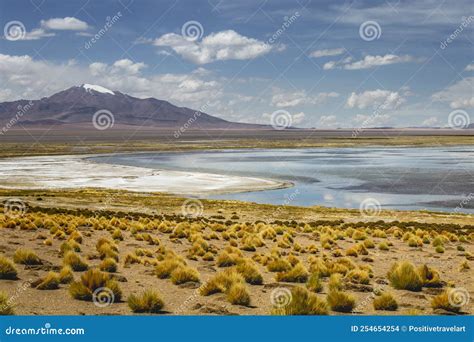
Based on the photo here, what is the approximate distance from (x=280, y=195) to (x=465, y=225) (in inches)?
707

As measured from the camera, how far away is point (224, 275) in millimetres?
11703

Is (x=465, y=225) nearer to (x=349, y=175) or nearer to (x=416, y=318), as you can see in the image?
(x=416, y=318)

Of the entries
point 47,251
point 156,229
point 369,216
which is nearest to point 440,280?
point 47,251

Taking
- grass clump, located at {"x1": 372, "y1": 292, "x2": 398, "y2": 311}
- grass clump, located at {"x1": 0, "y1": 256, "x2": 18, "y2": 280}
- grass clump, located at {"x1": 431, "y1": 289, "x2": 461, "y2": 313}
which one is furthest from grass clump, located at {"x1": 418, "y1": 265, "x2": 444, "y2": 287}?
grass clump, located at {"x1": 0, "y1": 256, "x2": 18, "y2": 280}

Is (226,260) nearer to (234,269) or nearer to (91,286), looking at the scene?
(234,269)

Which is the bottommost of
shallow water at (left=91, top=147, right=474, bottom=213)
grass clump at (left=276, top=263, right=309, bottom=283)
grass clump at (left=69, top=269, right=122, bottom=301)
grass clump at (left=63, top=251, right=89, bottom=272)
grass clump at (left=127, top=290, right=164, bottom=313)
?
grass clump at (left=127, top=290, right=164, bottom=313)

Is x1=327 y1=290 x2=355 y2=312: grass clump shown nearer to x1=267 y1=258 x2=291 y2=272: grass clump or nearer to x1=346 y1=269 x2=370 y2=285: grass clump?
x1=346 y1=269 x2=370 y2=285: grass clump

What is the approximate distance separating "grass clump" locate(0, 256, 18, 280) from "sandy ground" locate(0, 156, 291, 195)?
1271 inches

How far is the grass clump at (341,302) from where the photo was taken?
985 cm

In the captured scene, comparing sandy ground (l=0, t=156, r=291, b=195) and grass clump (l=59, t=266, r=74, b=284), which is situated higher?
sandy ground (l=0, t=156, r=291, b=195)

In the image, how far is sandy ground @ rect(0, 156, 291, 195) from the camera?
47.0m

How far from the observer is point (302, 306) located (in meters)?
9.01

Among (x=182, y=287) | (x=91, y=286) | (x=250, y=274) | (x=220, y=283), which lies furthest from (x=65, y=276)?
(x=250, y=274)

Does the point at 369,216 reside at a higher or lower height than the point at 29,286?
higher
